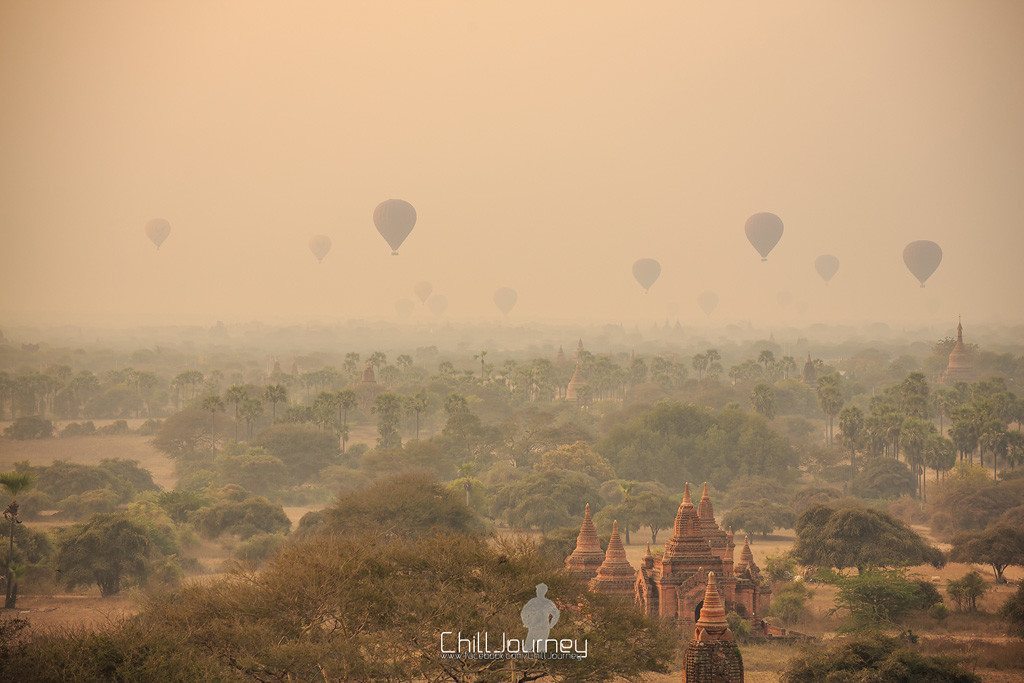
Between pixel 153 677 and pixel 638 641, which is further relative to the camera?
pixel 638 641

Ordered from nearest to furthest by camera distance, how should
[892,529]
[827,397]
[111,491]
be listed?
[892,529] → [111,491] → [827,397]

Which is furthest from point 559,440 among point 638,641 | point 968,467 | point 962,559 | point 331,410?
point 638,641

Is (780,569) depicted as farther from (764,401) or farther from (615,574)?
(764,401)

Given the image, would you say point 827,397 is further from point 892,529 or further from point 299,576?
point 299,576

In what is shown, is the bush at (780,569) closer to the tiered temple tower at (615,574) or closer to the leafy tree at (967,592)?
the leafy tree at (967,592)

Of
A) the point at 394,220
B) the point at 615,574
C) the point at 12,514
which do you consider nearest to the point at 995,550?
the point at 615,574

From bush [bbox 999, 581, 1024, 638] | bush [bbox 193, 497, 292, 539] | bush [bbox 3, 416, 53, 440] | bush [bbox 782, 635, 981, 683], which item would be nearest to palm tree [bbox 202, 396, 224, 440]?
bush [bbox 3, 416, 53, 440]

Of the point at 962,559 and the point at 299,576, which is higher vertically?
the point at 299,576
